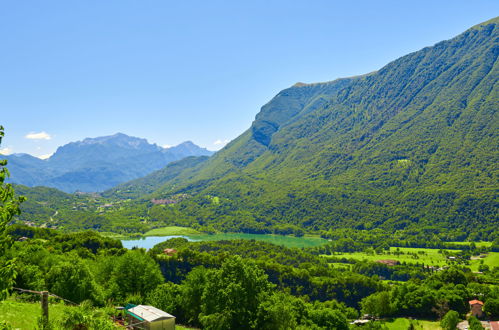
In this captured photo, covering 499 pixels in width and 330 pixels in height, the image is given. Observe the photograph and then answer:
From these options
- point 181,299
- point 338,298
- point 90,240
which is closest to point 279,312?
point 181,299

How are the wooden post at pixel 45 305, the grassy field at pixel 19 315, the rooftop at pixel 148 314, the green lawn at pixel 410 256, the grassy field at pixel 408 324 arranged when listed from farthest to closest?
the green lawn at pixel 410 256 < the grassy field at pixel 408 324 < the rooftop at pixel 148 314 < the grassy field at pixel 19 315 < the wooden post at pixel 45 305

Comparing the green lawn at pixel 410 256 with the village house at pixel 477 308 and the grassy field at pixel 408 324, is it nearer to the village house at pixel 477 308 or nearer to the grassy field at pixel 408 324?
the village house at pixel 477 308

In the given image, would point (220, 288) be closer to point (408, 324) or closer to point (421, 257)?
point (408, 324)

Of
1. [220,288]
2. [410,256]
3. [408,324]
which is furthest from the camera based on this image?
[410,256]

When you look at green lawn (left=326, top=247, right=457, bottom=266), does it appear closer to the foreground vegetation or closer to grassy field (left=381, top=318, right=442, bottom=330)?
the foreground vegetation

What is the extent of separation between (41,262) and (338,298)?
224 ft

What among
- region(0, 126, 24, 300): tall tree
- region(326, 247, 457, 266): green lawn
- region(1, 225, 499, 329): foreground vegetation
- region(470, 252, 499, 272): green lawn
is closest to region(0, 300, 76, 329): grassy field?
region(1, 225, 499, 329): foreground vegetation

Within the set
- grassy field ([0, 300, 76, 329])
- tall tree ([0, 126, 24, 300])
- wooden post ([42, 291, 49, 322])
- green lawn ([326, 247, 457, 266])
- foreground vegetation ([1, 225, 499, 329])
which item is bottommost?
green lawn ([326, 247, 457, 266])

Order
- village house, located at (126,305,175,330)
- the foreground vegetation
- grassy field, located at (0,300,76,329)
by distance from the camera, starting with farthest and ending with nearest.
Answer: the foreground vegetation, village house, located at (126,305,175,330), grassy field, located at (0,300,76,329)

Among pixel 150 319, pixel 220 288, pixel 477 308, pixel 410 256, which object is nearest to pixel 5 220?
pixel 150 319

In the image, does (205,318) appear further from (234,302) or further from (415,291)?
(415,291)

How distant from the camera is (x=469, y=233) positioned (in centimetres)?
19375

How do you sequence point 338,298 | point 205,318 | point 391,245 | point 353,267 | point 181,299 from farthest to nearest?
1. point 391,245
2. point 353,267
3. point 338,298
4. point 181,299
5. point 205,318

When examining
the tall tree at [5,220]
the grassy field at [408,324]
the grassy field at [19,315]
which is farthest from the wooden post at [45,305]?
the grassy field at [408,324]
